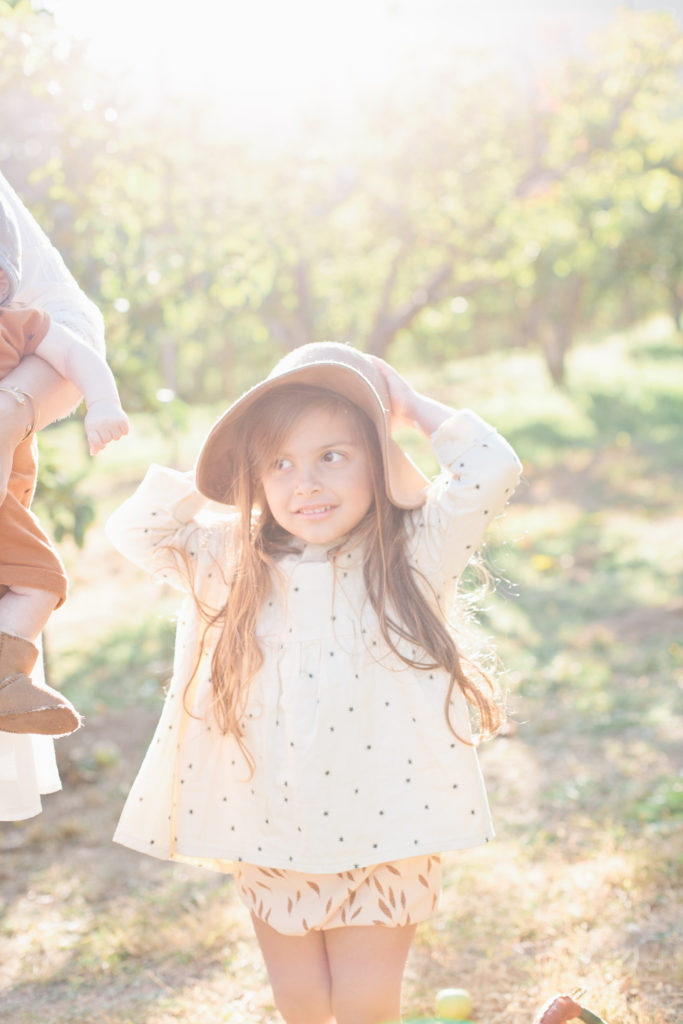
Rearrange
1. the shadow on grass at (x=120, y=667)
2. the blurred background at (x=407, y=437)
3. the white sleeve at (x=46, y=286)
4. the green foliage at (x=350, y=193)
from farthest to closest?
the shadow on grass at (x=120, y=667)
the green foliage at (x=350, y=193)
the blurred background at (x=407, y=437)
the white sleeve at (x=46, y=286)

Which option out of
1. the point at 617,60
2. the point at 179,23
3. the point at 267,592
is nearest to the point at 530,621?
the point at 267,592

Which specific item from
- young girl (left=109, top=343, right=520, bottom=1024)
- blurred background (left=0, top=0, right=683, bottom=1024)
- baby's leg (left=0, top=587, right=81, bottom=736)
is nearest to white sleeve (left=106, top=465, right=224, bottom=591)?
young girl (left=109, top=343, right=520, bottom=1024)

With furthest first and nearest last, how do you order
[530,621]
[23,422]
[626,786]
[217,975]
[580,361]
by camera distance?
[580,361]
[530,621]
[626,786]
[217,975]
[23,422]

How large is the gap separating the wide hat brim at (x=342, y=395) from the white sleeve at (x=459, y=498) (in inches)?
2.5

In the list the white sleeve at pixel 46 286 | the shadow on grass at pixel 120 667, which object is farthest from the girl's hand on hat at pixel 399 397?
the shadow on grass at pixel 120 667

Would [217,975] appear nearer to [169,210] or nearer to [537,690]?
[537,690]

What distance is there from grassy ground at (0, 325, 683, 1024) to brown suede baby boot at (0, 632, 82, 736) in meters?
0.79

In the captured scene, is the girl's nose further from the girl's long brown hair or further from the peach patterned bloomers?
the peach patterned bloomers

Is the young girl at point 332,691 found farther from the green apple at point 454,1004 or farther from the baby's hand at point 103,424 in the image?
the green apple at point 454,1004

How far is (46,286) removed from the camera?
2.02 meters

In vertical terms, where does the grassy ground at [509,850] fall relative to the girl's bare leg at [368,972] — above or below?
below

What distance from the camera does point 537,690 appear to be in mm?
5305

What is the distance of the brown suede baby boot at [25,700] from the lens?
1725 millimetres

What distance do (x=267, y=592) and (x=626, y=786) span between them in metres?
2.37
